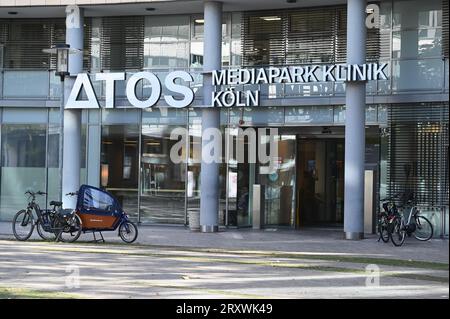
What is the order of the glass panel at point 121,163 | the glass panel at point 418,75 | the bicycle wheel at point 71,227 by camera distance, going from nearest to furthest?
1. the bicycle wheel at point 71,227
2. the glass panel at point 418,75
3. the glass panel at point 121,163

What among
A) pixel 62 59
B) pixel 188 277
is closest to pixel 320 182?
pixel 62 59

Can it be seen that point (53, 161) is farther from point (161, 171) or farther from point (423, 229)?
point (423, 229)

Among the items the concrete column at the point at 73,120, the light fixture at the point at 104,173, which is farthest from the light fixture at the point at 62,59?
the light fixture at the point at 104,173

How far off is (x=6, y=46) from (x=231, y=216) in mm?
9524

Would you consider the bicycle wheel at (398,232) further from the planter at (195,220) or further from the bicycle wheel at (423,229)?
the planter at (195,220)

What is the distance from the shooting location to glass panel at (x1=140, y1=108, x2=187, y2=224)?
74.1 ft

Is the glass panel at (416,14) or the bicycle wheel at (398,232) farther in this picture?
the glass panel at (416,14)

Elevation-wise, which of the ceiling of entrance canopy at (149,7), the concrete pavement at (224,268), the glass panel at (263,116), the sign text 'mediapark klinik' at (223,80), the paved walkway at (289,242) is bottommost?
the paved walkway at (289,242)

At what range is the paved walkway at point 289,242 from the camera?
51.6 feet

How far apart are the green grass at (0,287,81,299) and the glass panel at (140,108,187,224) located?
13124 millimetres

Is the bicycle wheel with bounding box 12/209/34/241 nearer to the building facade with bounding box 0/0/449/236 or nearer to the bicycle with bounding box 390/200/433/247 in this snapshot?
the building facade with bounding box 0/0/449/236

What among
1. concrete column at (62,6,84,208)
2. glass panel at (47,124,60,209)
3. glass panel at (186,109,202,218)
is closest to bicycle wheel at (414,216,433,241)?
glass panel at (186,109,202,218)
